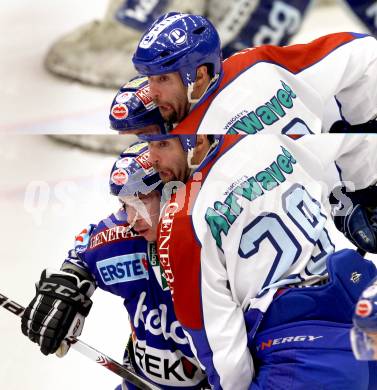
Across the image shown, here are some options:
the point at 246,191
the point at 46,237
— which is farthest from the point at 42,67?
the point at 246,191

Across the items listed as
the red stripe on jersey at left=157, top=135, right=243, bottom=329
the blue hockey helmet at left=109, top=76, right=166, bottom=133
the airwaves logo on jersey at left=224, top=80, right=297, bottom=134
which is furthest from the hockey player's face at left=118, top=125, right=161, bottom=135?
the red stripe on jersey at left=157, top=135, right=243, bottom=329

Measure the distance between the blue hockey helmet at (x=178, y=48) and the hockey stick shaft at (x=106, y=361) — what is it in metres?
0.61

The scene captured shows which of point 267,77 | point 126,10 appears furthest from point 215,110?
point 126,10

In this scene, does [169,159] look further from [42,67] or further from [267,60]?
[42,67]

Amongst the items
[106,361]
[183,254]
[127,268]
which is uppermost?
[183,254]

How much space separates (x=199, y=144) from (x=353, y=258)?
37 cm

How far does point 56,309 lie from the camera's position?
211 cm

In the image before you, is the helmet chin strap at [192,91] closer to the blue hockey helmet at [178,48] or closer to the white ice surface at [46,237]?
the blue hockey helmet at [178,48]

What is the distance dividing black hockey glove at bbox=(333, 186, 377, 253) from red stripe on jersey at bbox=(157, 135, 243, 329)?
1.68ft

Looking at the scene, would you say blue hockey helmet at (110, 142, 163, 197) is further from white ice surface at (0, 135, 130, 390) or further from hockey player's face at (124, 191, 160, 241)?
white ice surface at (0, 135, 130, 390)

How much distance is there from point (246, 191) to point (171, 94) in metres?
0.31

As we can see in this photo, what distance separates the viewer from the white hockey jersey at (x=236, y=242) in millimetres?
1865

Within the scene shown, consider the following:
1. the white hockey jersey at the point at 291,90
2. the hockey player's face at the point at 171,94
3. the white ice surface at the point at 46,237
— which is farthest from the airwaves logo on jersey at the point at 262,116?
the white ice surface at the point at 46,237

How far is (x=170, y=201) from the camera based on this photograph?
193cm
